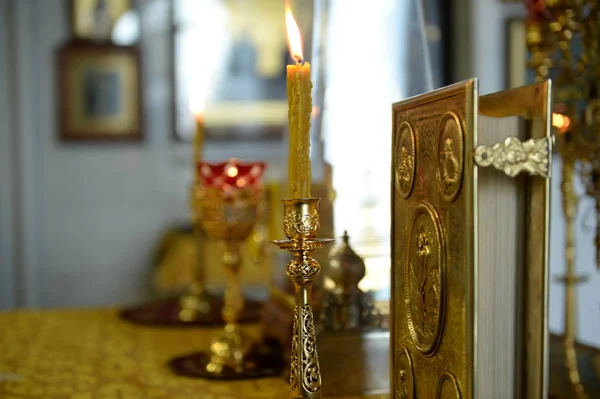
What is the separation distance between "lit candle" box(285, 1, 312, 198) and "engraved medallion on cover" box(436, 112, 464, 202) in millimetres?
146

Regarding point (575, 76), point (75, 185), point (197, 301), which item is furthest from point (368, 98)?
point (75, 185)

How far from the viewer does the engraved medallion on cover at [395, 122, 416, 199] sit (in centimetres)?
86

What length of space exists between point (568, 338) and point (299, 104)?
0.80 m

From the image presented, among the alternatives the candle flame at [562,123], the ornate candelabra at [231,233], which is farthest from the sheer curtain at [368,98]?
the candle flame at [562,123]

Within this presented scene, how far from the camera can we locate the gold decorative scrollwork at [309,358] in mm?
771

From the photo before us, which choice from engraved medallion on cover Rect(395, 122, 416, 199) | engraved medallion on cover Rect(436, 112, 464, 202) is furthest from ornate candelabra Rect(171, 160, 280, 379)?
engraved medallion on cover Rect(436, 112, 464, 202)

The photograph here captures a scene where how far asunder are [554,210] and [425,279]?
5.91 feet

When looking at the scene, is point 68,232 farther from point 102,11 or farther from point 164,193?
point 102,11

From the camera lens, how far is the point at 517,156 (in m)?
0.70

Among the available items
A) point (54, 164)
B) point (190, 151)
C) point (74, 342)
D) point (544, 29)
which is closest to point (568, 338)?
point (544, 29)

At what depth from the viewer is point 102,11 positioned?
13.1 ft

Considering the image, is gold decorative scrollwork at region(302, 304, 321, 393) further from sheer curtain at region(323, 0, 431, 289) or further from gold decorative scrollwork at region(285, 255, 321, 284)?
sheer curtain at region(323, 0, 431, 289)

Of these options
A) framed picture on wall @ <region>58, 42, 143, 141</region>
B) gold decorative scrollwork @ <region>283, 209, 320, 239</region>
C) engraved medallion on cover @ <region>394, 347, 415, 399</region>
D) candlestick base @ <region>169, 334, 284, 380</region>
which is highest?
framed picture on wall @ <region>58, 42, 143, 141</region>

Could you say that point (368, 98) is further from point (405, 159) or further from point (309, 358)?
point (309, 358)
